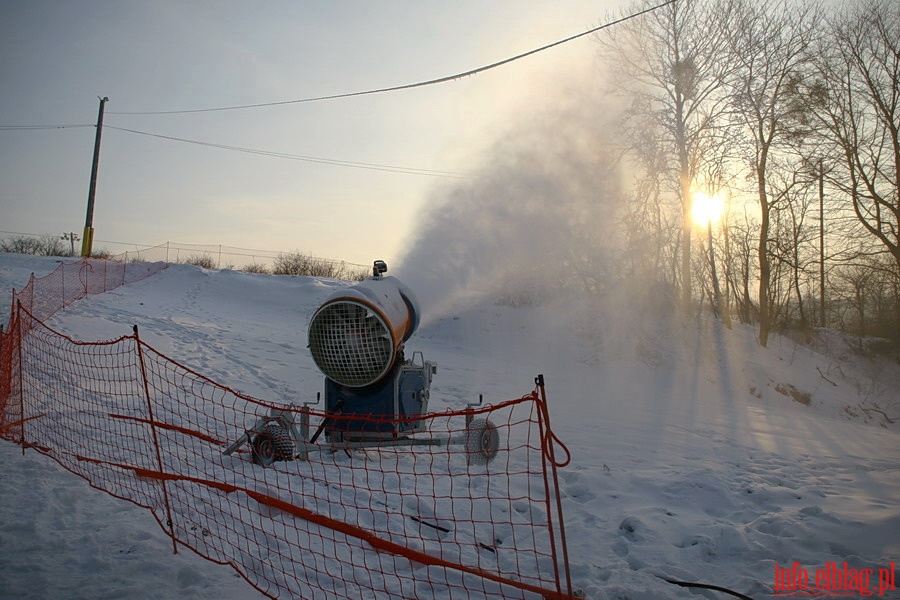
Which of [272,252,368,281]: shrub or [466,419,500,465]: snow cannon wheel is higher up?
[272,252,368,281]: shrub

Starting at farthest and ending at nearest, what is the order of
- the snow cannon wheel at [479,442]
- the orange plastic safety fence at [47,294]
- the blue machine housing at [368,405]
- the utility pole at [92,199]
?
the utility pole at [92,199]
the orange plastic safety fence at [47,294]
the blue machine housing at [368,405]
the snow cannon wheel at [479,442]

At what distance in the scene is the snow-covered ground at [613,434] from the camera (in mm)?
3408

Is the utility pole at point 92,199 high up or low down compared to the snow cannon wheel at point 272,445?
up

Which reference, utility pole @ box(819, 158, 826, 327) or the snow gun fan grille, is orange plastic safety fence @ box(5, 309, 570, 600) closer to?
the snow gun fan grille

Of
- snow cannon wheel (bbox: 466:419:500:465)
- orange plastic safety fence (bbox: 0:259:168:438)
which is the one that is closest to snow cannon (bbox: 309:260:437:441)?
snow cannon wheel (bbox: 466:419:500:465)

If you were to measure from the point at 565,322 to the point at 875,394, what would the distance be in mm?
10367

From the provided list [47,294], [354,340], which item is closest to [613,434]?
[354,340]

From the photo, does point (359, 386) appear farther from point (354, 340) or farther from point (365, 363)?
point (354, 340)

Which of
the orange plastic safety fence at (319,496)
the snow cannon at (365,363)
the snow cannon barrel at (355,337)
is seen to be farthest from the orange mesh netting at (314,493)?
the snow cannon barrel at (355,337)

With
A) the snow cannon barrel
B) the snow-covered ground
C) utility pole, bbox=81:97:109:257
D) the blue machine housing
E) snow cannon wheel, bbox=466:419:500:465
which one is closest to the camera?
the snow-covered ground

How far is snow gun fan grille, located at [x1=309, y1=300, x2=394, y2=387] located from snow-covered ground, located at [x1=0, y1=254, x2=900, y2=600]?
218 cm

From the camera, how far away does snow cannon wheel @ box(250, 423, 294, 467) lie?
5.52 metres

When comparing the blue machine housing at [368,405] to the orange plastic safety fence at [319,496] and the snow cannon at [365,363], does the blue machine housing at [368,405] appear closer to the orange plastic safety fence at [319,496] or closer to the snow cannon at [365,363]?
the snow cannon at [365,363]

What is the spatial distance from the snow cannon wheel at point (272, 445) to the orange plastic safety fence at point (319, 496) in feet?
0.06
